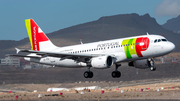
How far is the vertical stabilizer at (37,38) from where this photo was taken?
2413 inches

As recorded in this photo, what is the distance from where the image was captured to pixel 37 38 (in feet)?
204

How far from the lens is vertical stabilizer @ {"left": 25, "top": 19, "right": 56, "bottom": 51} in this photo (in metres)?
61.3

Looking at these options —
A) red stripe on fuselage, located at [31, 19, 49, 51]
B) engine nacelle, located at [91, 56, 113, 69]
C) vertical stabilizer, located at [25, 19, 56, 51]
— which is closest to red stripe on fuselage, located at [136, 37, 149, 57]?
engine nacelle, located at [91, 56, 113, 69]

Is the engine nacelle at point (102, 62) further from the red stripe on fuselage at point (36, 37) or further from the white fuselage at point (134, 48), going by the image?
the red stripe on fuselage at point (36, 37)

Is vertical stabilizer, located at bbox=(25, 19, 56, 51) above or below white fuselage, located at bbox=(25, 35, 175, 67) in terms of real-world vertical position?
above

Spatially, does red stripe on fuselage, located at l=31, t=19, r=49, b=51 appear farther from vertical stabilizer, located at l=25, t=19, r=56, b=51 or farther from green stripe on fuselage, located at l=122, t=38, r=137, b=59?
green stripe on fuselage, located at l=122, t=38, r=137, b=59

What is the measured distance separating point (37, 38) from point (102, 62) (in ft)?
57.0

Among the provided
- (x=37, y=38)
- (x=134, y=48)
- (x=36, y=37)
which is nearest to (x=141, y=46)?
(x=134, y=48)

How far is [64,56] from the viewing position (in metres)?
→ 53.1

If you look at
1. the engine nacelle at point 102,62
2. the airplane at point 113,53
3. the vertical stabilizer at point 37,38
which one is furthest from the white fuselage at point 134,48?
→ the vertical stabilizer at point 37,38

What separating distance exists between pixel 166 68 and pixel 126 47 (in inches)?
3075

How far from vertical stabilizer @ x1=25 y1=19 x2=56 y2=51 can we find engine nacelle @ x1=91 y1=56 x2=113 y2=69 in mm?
12923

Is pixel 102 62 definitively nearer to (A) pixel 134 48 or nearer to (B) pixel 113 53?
(B) pixel 113 53

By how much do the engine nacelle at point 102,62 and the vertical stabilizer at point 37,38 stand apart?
509 inches
